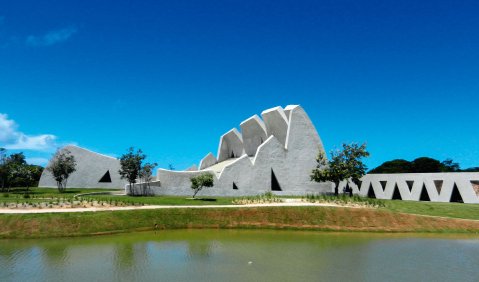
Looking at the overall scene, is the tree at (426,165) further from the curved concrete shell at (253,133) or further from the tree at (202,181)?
the tree at (202,181)

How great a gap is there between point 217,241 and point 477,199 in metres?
33.5

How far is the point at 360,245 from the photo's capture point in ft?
66.4

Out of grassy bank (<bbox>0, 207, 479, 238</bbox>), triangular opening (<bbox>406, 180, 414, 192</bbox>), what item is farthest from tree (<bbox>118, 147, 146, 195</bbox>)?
triangular opening (<bbox>406, 180, 414, 192</bbox>)

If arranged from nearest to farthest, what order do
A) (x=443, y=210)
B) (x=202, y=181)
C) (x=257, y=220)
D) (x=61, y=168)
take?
(x=257, y=220), (x=443, y=210), (x=202, y=181), (x=61, y=168)

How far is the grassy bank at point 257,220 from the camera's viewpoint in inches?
907

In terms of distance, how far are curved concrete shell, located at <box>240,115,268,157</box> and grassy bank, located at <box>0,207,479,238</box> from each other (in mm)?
25479

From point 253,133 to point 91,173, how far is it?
921 inches

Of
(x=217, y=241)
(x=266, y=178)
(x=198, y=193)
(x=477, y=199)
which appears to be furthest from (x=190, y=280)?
(x=477, y=199)

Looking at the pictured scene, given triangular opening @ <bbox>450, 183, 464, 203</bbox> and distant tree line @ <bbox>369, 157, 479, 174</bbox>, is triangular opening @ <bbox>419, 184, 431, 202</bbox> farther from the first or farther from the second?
distant tree line @ <bbox>369, 157, 479, 174</bbox>

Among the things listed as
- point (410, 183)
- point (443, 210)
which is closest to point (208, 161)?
point (410, 183)

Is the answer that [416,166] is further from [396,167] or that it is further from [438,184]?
[438,184]

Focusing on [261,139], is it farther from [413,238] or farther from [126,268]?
[126,268]

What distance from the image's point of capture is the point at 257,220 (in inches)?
1080

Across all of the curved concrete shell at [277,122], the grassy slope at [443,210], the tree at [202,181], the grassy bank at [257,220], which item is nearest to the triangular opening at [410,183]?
the grassy slope at [443,210]
